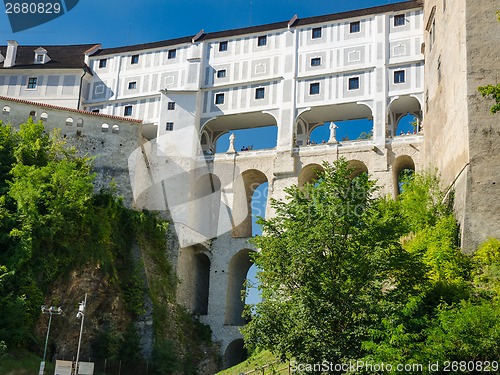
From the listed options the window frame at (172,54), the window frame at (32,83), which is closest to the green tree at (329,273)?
the window frame at (172,54)

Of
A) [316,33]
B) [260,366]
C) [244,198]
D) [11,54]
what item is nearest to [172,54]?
[316,33]

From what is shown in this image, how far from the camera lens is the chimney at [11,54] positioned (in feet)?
177

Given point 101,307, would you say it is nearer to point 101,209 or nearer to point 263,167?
point 101,209

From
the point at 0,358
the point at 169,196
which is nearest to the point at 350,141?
the point at 169,196

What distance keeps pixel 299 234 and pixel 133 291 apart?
15.9 meters

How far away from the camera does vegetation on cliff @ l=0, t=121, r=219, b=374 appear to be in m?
32.3

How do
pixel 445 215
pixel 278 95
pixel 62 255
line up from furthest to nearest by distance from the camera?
1. pixel 278 95
2. pixel 62 255
3. pixel 445 215

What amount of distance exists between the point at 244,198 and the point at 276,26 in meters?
13.0

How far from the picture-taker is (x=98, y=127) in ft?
149

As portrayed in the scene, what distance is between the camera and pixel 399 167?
44.2 metres

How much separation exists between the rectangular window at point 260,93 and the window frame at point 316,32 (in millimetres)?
5233

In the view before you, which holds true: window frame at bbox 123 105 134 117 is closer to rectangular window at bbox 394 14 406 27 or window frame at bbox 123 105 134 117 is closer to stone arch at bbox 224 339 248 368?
stone arch at bbox 224 339 248 368

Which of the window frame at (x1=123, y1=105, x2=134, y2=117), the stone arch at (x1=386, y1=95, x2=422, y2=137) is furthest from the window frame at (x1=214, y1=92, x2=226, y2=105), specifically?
the stone arch at (x1=386, y1=95, x2=422, y2=137)

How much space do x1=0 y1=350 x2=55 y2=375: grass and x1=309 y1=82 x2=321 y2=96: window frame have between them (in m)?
25.7
